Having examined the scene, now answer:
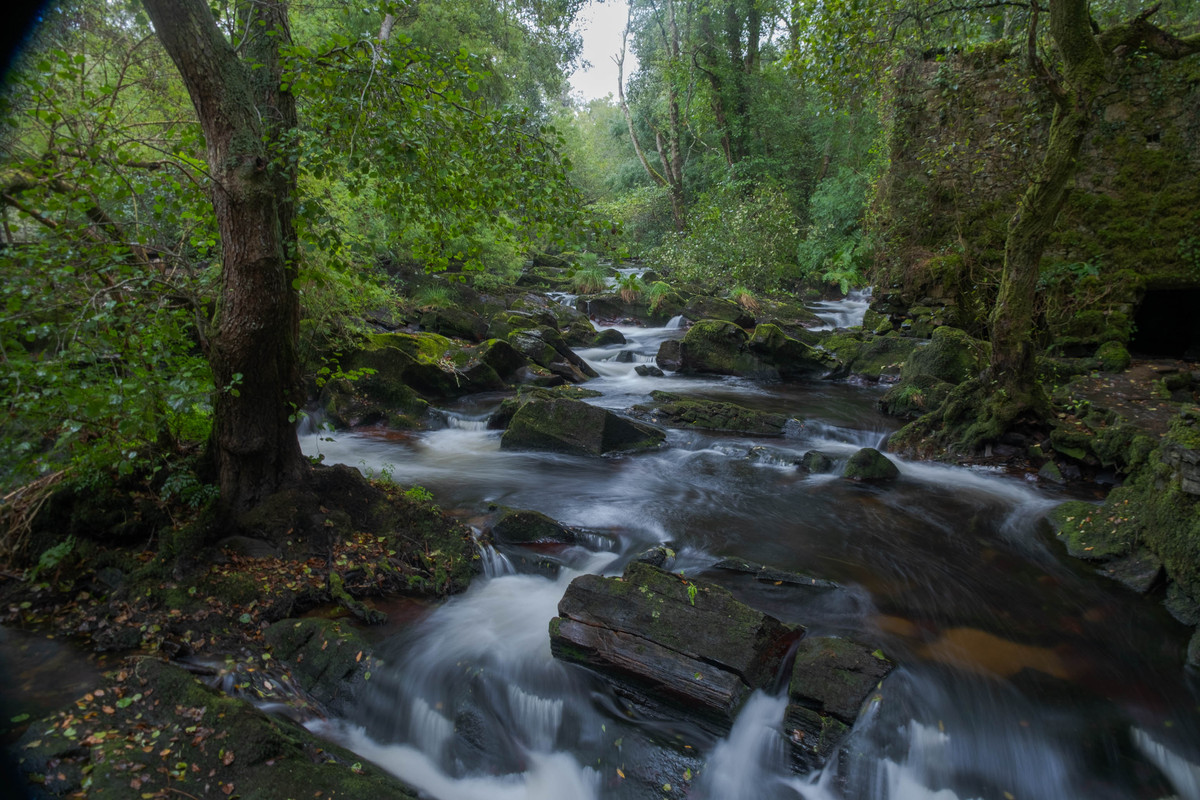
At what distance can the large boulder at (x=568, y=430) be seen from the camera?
9305mm

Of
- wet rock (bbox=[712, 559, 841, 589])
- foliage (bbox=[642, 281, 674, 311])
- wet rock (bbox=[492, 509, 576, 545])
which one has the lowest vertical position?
wet rock (bbox=[712, 559, 841, 589])

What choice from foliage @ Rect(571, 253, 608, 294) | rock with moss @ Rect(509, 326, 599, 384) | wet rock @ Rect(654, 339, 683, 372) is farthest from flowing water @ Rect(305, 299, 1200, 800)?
foliage @ Rect(571, 253, 608, 294)

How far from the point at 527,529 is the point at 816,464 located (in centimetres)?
460

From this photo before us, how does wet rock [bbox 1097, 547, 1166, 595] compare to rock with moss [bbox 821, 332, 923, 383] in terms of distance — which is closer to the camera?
wet rock [bbox 1097, 547, 1166, 595]

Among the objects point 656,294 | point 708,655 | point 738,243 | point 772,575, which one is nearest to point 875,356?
point 738,243

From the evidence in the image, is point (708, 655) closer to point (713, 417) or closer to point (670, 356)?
point (713, 417)

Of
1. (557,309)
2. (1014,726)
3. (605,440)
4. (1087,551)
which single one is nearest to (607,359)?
(557,309)

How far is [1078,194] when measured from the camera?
12.1 metres

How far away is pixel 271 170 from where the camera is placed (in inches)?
160

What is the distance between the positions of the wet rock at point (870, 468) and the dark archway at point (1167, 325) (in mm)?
7540

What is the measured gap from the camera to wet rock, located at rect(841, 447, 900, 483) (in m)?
8.32

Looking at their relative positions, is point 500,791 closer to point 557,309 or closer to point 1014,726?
point 1014,726

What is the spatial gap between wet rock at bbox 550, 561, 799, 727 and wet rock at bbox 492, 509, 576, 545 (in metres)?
1.54

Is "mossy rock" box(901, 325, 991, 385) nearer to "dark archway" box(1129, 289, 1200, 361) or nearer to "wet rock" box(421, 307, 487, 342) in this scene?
"dark archway" box(1129, 289, 1200, 361)
